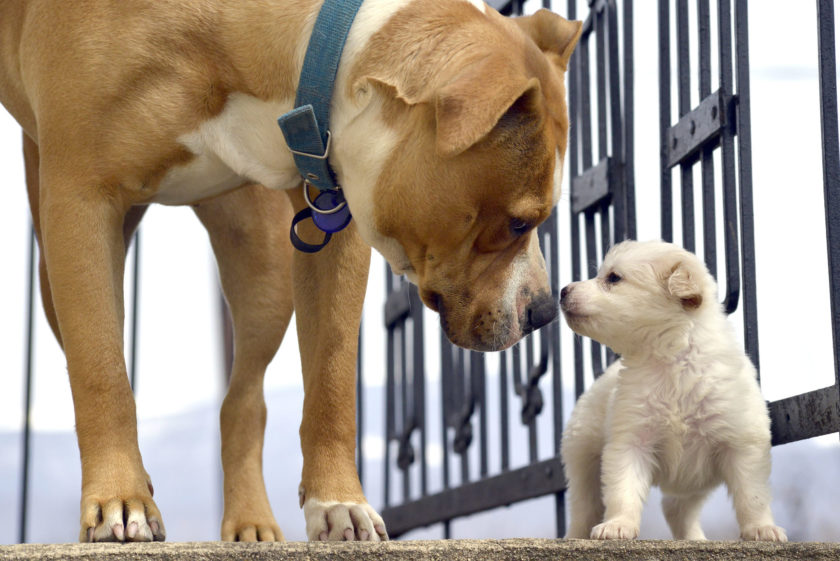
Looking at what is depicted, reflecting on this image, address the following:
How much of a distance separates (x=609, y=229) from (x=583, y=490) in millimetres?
900

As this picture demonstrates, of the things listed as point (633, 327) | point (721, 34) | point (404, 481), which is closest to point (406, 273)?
point (633, 327)

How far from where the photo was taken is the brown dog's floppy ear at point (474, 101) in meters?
1.88

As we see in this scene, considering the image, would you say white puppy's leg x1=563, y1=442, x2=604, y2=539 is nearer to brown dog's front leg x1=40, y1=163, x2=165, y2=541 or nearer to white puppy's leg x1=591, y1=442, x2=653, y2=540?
white puppy's leg x1=591, y1=442, x2=653, y2=540

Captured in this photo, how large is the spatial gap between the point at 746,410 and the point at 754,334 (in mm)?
325

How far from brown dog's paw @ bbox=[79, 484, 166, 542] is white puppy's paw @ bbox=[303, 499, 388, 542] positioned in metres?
0.38

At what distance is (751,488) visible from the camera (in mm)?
2033

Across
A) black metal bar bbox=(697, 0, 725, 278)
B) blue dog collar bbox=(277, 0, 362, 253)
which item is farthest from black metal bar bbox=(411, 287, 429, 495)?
blue dog collar bbox=(277, 0, 362, 253)

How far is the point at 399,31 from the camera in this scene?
83.7 inches

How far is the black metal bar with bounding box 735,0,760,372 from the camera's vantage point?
2332 millimetres

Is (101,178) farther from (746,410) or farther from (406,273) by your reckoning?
Answer: (746,410)

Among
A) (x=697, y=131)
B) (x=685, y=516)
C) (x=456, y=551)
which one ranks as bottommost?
(x=456, y=551)

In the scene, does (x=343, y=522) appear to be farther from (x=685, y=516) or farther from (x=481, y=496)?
(x=481, y=496)

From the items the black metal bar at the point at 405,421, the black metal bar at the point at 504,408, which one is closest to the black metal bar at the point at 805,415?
the black metal bar at the point at 504,408

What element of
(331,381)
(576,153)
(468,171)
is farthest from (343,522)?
(576,153)
